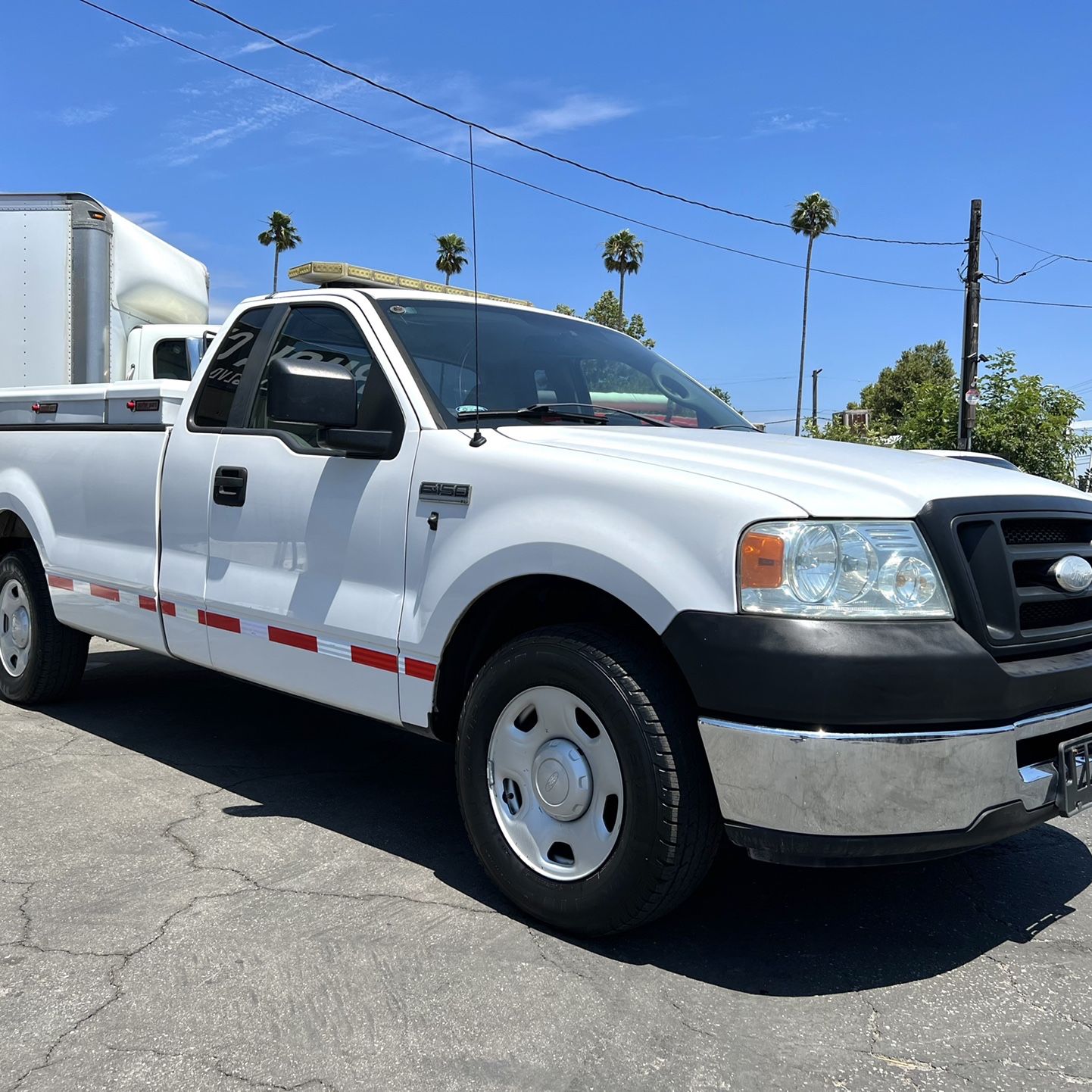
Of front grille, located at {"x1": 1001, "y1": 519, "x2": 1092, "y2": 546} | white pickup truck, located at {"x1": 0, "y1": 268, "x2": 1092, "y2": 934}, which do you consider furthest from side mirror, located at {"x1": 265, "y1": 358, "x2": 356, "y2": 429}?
front grille, located at {"x1": 1001, "y1": 519, "x2": 1092, "y2": 546}

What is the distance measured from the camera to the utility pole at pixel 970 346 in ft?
69.3

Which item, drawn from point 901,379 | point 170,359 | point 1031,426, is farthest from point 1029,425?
point 901,379

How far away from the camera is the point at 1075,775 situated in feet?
9.48

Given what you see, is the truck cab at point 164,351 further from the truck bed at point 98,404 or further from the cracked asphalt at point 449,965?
the cracked asphalt at point 449,965

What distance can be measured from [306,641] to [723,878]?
65.2 inches

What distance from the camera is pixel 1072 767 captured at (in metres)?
2.88

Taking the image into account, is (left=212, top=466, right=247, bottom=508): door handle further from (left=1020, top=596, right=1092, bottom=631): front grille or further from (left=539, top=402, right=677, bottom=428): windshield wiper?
(left=1020, top=596, right=1092, bottom=631): front grille

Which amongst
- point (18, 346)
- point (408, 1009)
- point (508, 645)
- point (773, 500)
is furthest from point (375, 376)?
point (18, 346)

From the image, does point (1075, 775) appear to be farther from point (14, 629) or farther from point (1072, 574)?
point (14, 629)

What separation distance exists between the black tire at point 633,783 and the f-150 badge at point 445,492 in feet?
1.63

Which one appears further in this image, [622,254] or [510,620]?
[622,254]

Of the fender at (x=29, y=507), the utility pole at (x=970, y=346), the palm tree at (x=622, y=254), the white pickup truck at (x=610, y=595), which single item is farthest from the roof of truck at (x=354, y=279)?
the palm tree at (x=622, y=254)

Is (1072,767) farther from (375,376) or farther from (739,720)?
(375,376)

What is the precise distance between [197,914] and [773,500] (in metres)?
2.07
